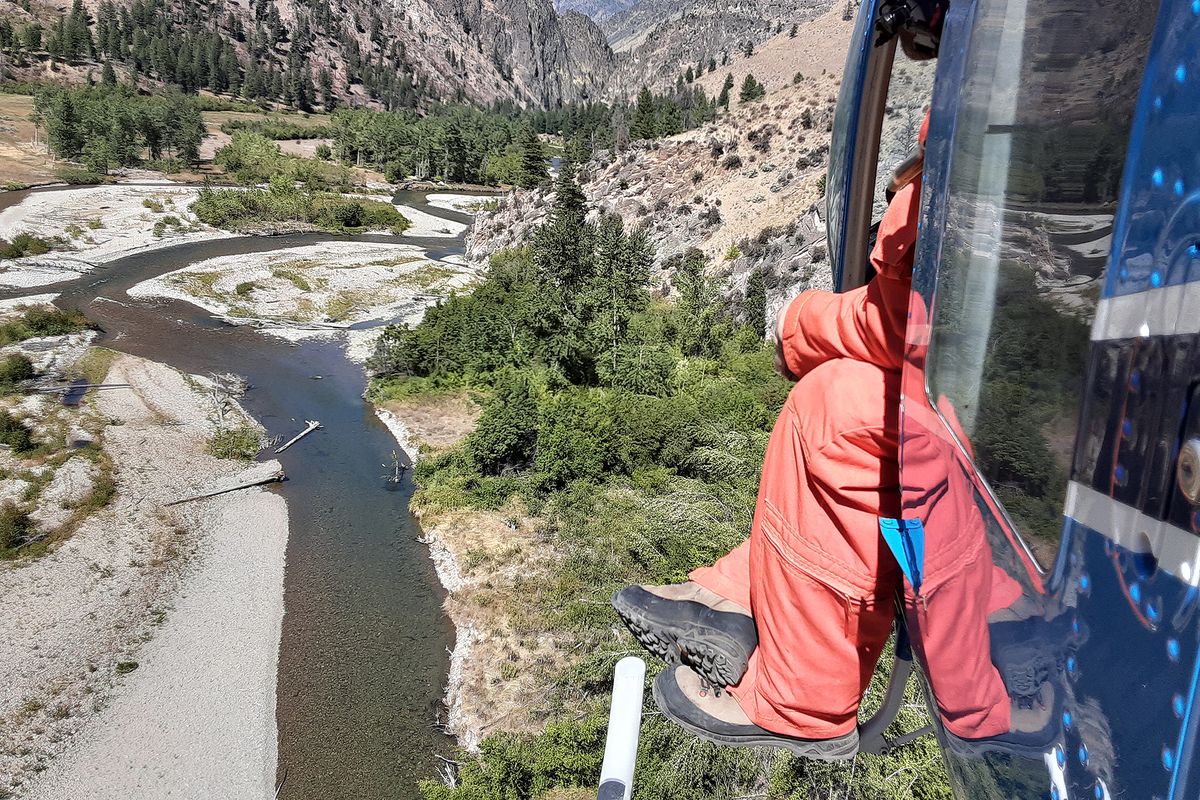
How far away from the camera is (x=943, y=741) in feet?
4.84

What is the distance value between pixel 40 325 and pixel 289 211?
2570 cm

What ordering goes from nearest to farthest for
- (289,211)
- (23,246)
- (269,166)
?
(23,246) < (289,211) < (269,166)

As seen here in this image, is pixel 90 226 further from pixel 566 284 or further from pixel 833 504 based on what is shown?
pixel 833 504

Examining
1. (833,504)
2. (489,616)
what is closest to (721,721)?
(833,504)

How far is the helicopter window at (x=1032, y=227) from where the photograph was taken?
89 cm

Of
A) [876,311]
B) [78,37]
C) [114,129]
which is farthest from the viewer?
[78,37]

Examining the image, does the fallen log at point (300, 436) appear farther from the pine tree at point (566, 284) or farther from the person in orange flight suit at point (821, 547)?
the person in orange flight suit at point (821, 547)

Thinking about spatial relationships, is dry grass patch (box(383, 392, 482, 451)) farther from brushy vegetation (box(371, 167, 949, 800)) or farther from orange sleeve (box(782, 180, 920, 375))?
orange sleeve (box(782, 180, 920, 375))

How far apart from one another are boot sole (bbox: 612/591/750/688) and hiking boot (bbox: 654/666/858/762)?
5cm

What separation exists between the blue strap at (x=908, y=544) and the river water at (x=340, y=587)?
38.7ft

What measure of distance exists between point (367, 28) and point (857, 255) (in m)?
154

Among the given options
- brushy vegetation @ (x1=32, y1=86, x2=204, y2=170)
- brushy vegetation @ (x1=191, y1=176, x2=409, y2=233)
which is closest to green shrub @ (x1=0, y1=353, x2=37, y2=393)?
brushy vegetation @ (x1=191, y1=176, x2=409, y2=233)

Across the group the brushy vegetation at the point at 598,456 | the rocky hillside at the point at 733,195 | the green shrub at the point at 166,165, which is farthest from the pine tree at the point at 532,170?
the green shrub at the point at 166,165

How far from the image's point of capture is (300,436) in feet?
70.1
